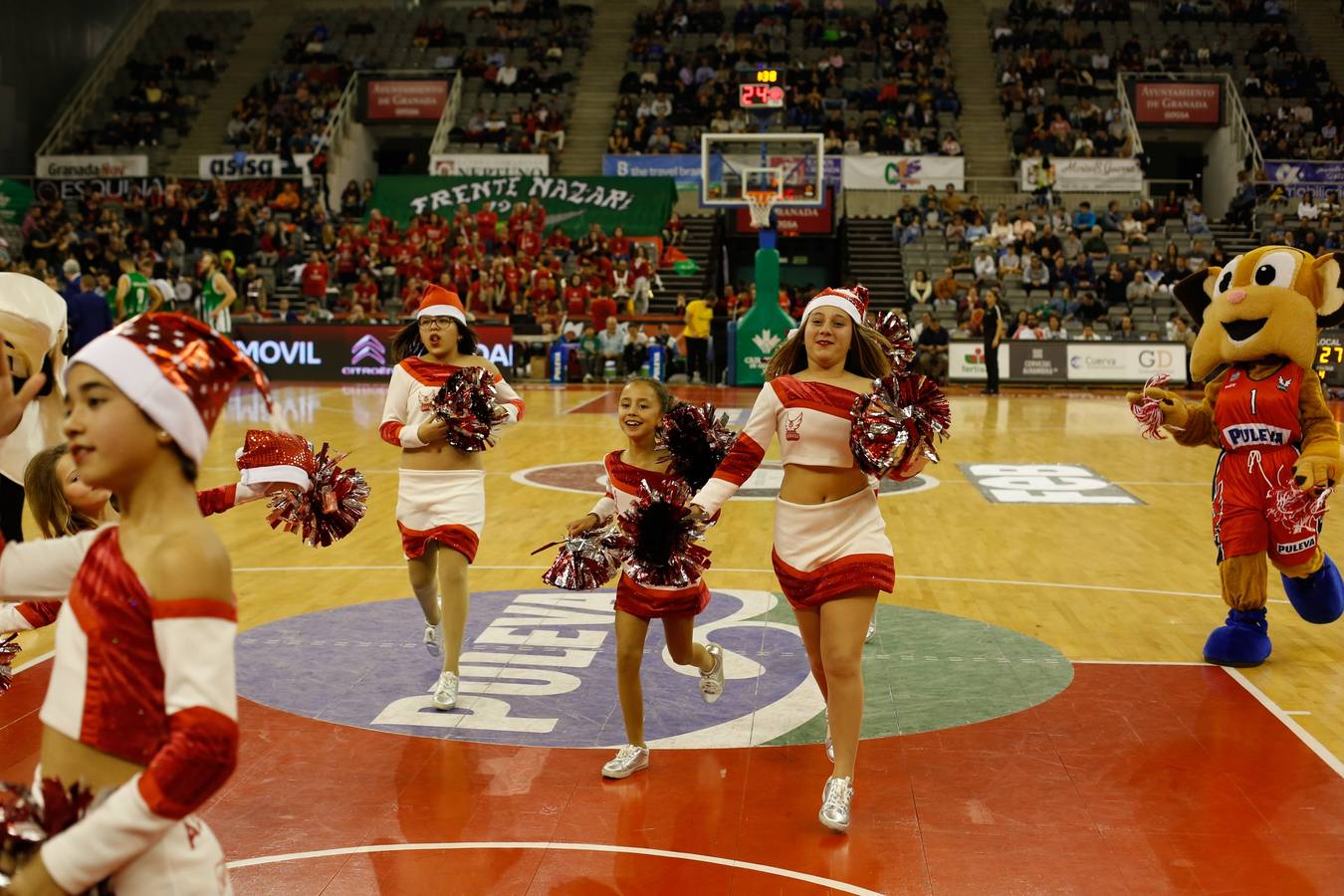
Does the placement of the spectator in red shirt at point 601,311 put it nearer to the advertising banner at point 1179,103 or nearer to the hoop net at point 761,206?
the hoop net at point 761,206

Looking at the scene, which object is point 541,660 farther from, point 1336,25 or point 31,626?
point 1336,25

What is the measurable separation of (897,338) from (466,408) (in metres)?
1.88

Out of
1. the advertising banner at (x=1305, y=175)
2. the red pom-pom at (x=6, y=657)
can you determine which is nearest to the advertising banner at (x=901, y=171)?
the advertising banner at (x=1305, y=175)

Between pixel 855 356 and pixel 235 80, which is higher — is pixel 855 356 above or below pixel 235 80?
below

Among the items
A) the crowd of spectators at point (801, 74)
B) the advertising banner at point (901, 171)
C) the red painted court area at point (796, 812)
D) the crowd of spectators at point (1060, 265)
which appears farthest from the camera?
the crowd of spectators at point (801, 74)

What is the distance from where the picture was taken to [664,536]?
462cm

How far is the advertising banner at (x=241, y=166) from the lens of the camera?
30.3m

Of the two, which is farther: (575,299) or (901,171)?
(901,171)

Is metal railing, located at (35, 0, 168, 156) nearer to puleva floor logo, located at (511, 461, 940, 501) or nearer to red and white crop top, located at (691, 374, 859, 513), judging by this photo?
puleva floor logo, located at (511, 461, 940, 501)

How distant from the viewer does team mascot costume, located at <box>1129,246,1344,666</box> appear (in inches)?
241

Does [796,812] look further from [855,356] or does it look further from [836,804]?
[855,356]

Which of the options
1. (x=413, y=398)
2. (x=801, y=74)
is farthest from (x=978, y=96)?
(x=413, y=398)

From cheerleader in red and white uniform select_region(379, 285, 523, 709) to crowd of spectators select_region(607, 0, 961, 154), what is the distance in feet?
81.2

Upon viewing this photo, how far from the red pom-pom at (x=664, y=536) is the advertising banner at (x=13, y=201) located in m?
28.0
